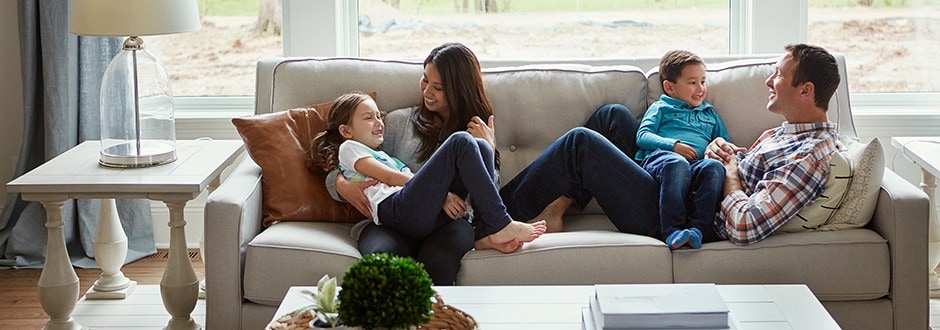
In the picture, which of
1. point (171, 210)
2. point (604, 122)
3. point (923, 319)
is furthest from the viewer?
point (604, 122)

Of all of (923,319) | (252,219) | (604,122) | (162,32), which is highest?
(162,32)

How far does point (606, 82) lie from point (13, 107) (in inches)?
90.9

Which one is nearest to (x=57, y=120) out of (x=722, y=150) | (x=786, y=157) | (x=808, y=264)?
(x=722, y=150)

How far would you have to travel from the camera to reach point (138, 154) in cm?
362

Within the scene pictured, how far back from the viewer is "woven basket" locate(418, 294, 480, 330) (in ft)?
7.77

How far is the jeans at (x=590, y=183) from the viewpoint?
337cm

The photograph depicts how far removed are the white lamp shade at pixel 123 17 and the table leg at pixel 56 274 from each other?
1.68ft

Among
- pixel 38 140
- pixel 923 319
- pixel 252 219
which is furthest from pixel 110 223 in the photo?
pixel 923 319

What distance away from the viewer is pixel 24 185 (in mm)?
3334

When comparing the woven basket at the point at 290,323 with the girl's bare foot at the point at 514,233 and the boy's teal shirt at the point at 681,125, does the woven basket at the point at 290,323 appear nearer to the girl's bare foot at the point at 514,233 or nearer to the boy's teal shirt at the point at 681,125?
the girl's bare foot at the point at 514,233

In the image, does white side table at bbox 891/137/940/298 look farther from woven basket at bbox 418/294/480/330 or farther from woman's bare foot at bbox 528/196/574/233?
woven basket at bbox 418/294/480/330

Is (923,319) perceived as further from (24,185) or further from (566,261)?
(24,185)

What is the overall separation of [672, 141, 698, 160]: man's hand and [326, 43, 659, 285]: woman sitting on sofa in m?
0.15

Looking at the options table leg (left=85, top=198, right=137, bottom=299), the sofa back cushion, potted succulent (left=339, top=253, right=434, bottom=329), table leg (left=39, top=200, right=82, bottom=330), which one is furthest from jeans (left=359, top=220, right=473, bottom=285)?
table leg (left=85, top=198, right=137, bottom=299)
